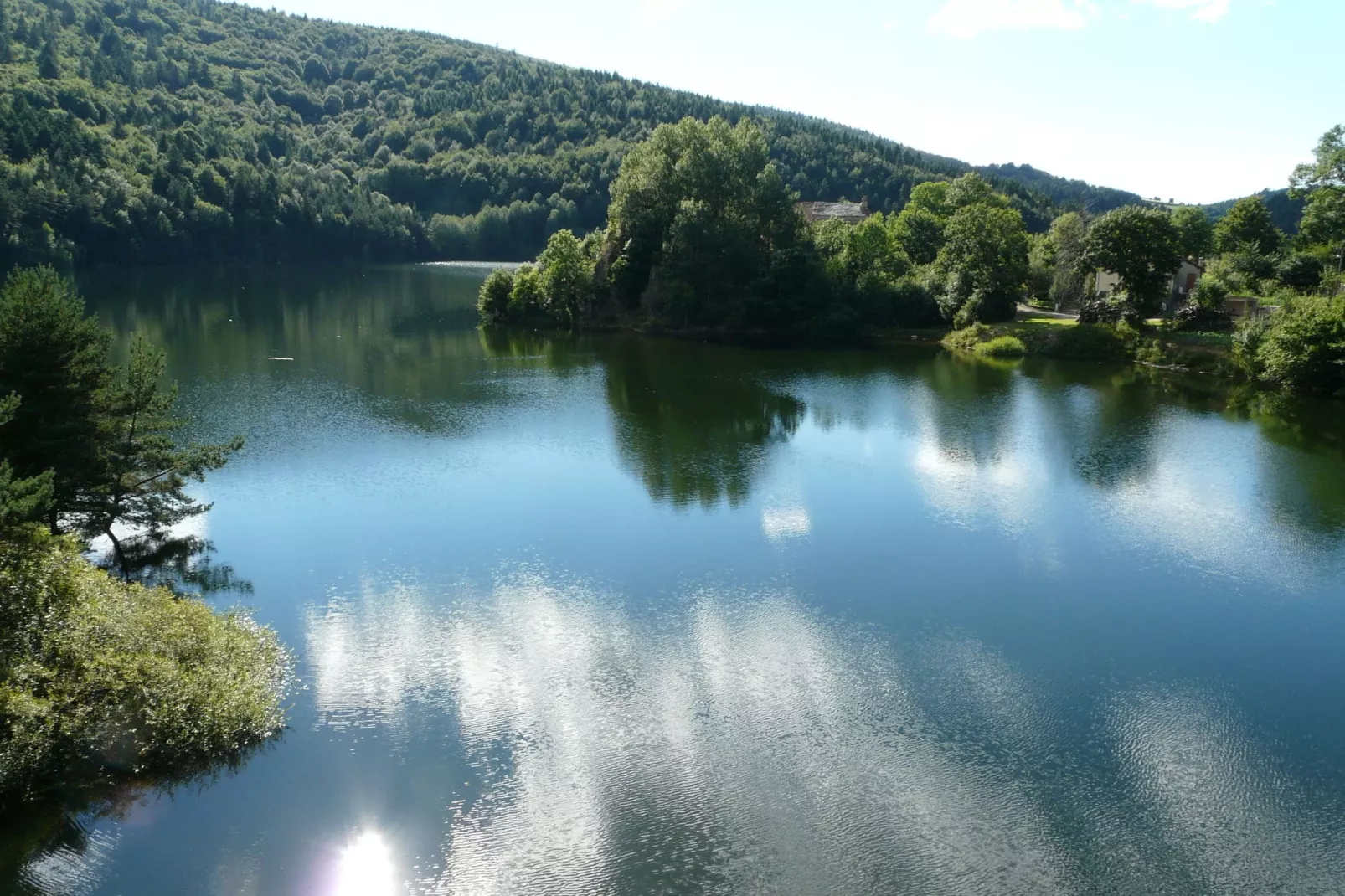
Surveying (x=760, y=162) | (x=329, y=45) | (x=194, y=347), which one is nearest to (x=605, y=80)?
(x=329, y=45)

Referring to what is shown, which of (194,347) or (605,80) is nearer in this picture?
(194,347)

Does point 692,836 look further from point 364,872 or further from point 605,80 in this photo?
point 605,80

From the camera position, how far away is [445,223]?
136375mm

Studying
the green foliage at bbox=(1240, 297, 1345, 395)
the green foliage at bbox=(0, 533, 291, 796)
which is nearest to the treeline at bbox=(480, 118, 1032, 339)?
the green foliage at bbox=(1240, 297, 1345, 395)

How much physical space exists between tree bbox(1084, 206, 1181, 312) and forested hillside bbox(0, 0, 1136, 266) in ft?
194

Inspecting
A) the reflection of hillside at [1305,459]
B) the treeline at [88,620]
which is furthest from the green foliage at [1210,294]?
the treeline at [88,620]

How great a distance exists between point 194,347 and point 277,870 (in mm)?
49604

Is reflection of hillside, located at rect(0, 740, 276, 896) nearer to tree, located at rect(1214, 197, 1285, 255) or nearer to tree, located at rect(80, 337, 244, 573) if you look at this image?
tree, located at rect(80, 337, 244, 573)

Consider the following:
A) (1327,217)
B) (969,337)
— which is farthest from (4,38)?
(1327,217)

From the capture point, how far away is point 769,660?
19.3 meters

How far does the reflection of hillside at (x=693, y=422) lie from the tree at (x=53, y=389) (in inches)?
615

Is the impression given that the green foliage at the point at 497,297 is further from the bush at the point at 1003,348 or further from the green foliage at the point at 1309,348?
the green foliage at the point at 1309,348

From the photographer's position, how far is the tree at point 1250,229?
2810 inches

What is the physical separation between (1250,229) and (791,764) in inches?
2893
